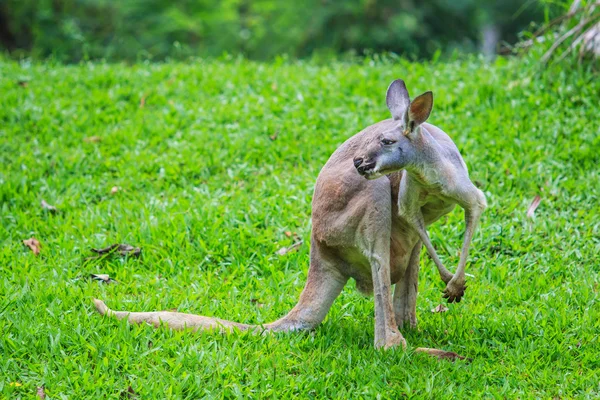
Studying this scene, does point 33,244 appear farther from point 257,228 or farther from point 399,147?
point 399,147

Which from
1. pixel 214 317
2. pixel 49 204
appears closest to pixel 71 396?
pixel 214 317

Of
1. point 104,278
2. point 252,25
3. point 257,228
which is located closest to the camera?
point 104,278

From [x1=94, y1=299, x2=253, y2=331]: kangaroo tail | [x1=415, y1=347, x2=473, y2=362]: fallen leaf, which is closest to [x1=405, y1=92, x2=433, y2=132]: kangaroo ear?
[x1=415, y1=347, x2=473, y2=362]: fallen leaf

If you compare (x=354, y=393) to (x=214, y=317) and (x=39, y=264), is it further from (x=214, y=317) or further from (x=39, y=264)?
(x=39, y=264)

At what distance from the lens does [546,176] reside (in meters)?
6.00

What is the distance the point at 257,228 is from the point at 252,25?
9.14 metres

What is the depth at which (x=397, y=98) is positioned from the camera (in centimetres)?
379

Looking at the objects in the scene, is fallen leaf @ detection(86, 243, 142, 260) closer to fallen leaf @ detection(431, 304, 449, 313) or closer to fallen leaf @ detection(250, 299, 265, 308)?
fallen leaf @ detection(250, 299, 265, 308)

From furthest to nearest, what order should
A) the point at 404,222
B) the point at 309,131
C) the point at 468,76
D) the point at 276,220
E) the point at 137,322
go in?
the point at 468,76 < the point at 309,131 < the point at 276,220 < the point at 137,322 < the point at 404,222

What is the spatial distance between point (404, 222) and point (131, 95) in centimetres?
475

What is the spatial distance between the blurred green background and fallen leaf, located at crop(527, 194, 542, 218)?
720 centimetres

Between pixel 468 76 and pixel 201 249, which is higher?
pixel 468 76

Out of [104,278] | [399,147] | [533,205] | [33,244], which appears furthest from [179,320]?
[533,205]

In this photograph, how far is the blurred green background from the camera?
12.9 m
